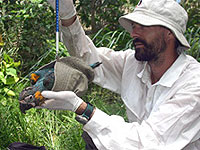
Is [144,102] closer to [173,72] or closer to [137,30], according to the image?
[173,72]

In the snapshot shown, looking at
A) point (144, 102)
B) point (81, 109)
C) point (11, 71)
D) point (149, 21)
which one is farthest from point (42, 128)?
point (149, 21)

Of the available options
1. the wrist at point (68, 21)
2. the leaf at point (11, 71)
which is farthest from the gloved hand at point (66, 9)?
the leaf at point (11, 71)

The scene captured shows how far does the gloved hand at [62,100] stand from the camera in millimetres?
1639

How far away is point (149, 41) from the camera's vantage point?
194 cm

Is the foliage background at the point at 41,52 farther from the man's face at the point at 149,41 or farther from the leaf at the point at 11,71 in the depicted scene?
the man's face at the point at 149,41

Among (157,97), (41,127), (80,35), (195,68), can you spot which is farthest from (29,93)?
(41,127)

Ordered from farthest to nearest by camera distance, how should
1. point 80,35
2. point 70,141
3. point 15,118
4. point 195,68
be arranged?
point 15,118 < point 70,141 < point 80,35 < point 195,68

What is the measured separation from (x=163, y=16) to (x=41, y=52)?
2518 millimetres

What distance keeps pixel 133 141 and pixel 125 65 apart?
684 millimetres

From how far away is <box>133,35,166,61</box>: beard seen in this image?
194cm

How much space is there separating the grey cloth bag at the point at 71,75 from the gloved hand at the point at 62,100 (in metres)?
0.06

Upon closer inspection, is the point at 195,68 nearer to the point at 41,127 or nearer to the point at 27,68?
the point at 41,127

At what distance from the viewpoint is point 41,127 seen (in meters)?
2.91

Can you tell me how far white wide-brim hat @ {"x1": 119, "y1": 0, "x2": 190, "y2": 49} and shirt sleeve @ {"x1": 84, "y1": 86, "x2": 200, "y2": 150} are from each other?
412 millimetres
